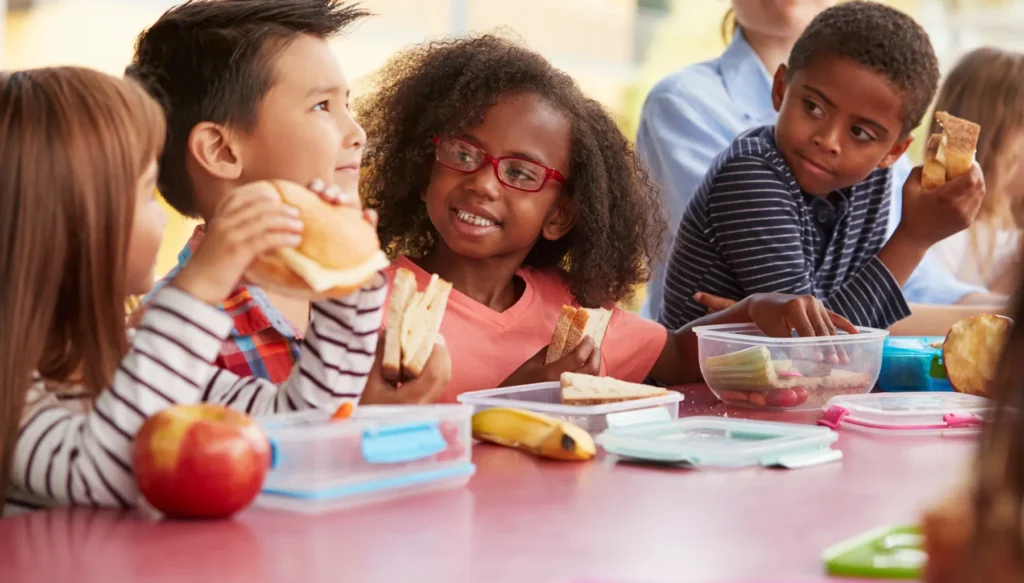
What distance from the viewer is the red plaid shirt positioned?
6.57ft

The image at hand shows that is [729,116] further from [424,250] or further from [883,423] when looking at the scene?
[883,423]

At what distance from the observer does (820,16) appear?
2.94 metres

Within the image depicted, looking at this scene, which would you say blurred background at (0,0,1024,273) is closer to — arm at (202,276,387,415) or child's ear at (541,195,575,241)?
child's ear at (541,195,575,241)

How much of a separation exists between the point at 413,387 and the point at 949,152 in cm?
153

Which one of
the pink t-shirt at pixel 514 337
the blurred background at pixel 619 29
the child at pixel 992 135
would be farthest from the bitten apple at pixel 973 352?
the blurred background at pixel 619 29

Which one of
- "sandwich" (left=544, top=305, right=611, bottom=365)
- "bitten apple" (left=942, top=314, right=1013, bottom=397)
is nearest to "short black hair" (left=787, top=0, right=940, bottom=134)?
"bitten apple" (left=942, top=314, right=1013, bottom=397)

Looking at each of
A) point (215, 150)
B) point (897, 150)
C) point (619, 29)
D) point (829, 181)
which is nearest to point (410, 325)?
point (215, 150)

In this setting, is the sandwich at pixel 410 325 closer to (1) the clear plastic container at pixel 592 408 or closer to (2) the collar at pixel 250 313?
(1) the clear plastic container at pixel 592 408

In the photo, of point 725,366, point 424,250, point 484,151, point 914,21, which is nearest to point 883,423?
point 725,366

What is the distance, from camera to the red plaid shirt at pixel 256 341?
2.00m

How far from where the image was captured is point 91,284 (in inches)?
57.0

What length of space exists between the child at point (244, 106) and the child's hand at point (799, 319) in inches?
34.3

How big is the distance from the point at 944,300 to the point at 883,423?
201 centimetres

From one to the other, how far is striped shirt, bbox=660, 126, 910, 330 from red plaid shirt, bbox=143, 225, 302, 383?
121 cm
